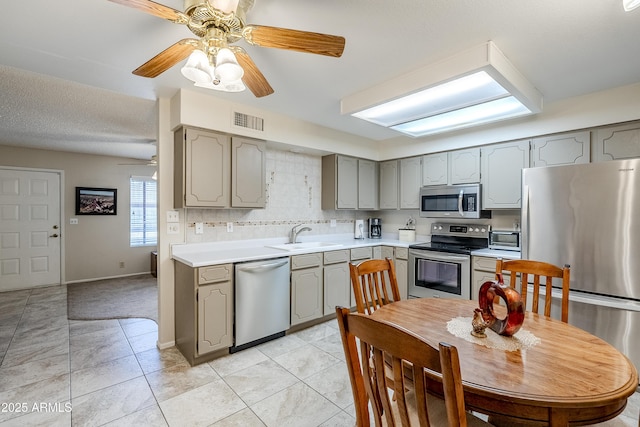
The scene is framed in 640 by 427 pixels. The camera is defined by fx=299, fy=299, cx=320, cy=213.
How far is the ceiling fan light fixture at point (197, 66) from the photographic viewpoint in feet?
4.75

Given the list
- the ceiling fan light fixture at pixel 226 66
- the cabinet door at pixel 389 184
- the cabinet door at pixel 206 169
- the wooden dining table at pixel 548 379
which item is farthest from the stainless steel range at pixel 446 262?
the ceiling fan light fixture at pixel 226 66

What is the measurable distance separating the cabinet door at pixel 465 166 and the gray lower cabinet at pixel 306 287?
1950 millimetres

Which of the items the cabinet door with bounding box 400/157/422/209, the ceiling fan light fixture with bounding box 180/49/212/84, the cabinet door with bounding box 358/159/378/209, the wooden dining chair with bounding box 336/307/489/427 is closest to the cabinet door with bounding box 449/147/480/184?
the cabinet door with bounding box 400/157/422/209

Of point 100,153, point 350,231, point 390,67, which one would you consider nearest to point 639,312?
point 390,67

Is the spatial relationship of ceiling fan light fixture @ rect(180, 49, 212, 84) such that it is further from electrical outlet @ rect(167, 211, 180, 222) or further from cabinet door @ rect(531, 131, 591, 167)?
cabinet door @ rect(531, 131, 591, 167)

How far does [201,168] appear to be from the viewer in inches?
109

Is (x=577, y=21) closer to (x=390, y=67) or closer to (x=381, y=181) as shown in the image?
(x=390, y=67)

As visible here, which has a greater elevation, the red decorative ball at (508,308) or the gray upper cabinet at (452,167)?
the gray upper cabinet at (452,167)

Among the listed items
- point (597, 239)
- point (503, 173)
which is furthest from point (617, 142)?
point (597, 239)

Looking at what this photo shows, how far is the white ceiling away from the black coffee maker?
2.10 metres

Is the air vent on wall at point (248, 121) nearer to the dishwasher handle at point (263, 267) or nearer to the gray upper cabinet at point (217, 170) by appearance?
the gray upper cabinet at point (217, 170)

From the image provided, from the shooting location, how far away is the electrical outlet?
282 centimetres

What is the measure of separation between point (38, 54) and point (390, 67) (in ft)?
7.98

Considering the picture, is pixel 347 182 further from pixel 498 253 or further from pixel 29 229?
pixel 29 229
